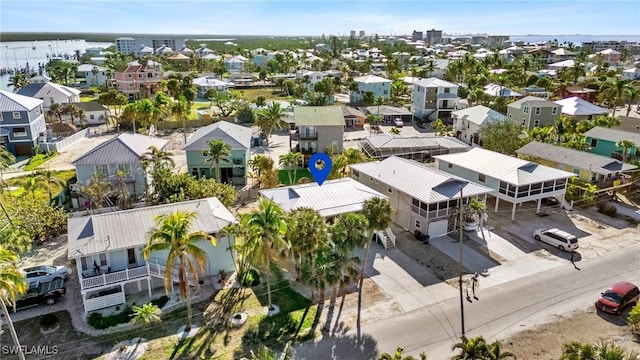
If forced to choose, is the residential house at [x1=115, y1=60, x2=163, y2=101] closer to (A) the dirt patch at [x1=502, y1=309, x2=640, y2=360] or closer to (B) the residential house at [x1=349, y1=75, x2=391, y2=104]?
(B) the residential house at [x1=349, y1=75, x2=391, y2=104]

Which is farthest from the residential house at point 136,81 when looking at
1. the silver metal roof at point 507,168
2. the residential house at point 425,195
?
the silver metal roof at point 507,168

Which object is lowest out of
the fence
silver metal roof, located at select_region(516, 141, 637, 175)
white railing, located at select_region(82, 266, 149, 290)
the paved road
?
the paved road

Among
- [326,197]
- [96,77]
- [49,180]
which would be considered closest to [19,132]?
[49,180]

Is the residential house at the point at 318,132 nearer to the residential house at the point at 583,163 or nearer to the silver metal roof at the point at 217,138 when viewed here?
the silver metal roof at the point at 217,138

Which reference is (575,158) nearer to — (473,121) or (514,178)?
(514,178)

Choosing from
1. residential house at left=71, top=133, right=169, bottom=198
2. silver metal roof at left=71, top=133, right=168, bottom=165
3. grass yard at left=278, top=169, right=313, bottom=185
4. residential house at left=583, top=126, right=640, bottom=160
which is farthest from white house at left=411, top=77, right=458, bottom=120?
residential house at left=71, top=133, right=169, bottom=198

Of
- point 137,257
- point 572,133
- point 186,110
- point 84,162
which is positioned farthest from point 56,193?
point 572,133

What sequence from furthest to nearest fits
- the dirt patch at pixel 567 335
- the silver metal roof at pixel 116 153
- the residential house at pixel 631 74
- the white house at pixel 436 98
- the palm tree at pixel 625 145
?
the residential house at pixel 631 74 < the white house at pixel 436 98 < the palm tree at pixel 625 145 < the silver metal roof at pixel 116 153 < the dirt patch at pixel 567 335
